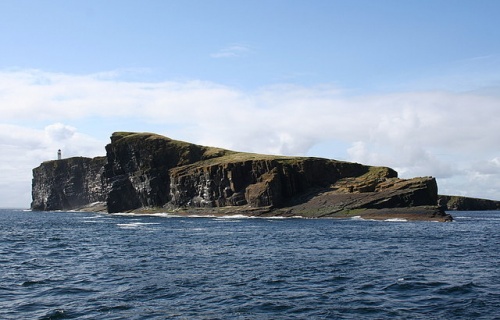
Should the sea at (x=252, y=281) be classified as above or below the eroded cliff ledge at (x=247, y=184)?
below

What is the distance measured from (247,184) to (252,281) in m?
116

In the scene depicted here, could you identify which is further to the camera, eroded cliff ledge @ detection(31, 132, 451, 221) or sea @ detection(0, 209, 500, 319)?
eroded cliff ledge @ detection(31, 132, 451, 221)

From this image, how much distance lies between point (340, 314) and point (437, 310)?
543 cm

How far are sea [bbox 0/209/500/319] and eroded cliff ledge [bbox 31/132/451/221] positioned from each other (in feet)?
205

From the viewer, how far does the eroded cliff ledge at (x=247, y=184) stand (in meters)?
121

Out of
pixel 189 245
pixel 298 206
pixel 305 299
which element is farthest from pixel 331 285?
pixel 298 206

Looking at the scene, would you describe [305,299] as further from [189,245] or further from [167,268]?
[189,245]

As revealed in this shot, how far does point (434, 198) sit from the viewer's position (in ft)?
409

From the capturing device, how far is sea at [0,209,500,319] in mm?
26422

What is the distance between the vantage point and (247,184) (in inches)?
5910

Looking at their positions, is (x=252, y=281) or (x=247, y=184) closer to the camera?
(x=252, y=281)

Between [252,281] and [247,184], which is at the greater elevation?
[247,184]

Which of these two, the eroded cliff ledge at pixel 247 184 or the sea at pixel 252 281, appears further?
the eroded cliff ledge at pixel 247 184

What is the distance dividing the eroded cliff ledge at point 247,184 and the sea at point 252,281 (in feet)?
205
